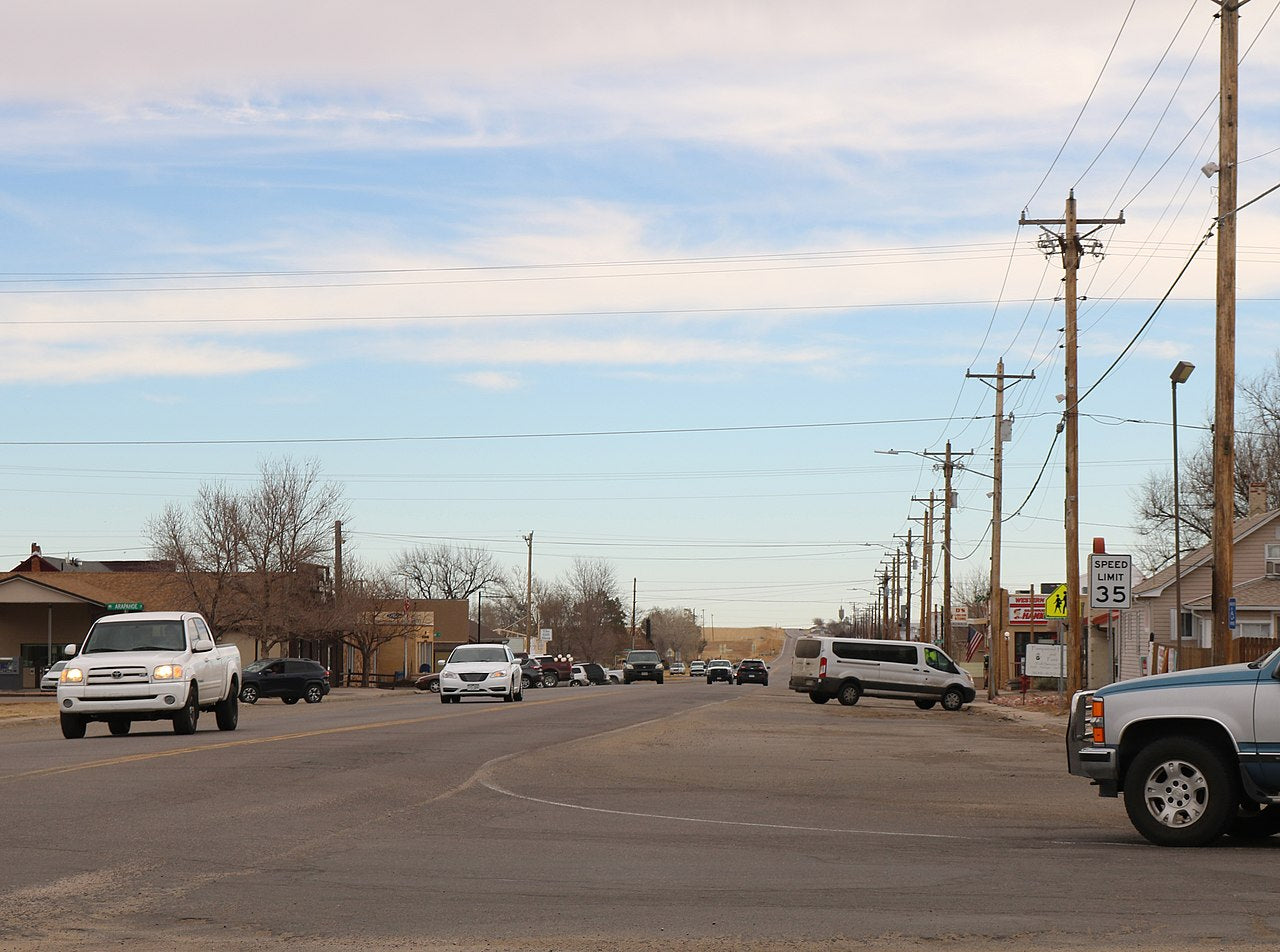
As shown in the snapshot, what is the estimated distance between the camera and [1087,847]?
12.2 metres

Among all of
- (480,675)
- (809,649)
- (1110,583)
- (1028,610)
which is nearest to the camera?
(1110,583)

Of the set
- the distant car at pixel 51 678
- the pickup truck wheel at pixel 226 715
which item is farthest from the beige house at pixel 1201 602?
the distant car at pixel 51 678

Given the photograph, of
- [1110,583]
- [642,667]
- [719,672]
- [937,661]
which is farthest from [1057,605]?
[719,672]

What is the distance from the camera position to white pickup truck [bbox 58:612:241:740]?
2433 cm

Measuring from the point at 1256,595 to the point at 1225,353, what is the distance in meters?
26.9

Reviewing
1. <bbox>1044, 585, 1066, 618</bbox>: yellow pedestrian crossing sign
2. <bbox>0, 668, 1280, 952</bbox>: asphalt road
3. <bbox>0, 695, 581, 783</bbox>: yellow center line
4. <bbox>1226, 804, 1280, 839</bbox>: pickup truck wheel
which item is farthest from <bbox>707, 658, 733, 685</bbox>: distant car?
<bbox>1226, 804, 1280, 839</bbox>: pickup truck wheel

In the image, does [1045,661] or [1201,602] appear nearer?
[1045,661]


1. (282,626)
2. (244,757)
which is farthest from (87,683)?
(282,626)

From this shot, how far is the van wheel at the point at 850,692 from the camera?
155 ft

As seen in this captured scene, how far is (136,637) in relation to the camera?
24922 mm

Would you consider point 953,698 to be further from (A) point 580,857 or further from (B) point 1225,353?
(A) point 580,857

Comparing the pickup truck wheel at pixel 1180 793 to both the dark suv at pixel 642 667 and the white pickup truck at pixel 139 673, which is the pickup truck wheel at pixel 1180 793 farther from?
the dark suv at pixel 642 667

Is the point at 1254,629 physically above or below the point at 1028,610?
below

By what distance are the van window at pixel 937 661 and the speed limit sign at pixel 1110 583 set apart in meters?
15.4
